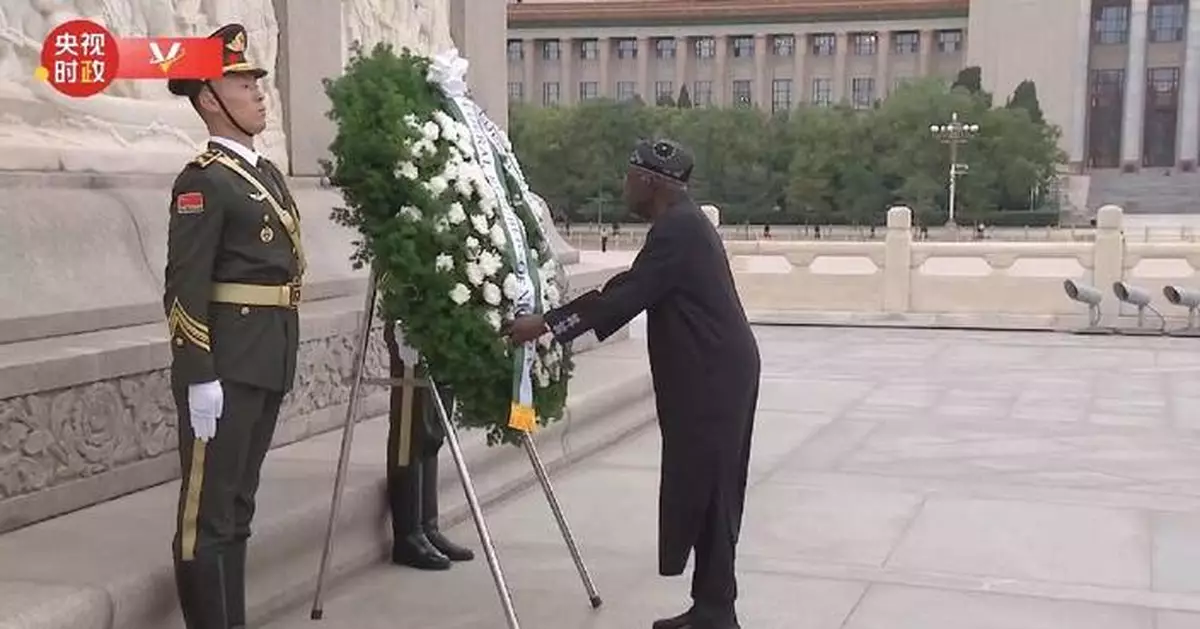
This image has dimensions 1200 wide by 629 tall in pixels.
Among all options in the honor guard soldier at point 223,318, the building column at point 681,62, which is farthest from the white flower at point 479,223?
the building column at point 681,62

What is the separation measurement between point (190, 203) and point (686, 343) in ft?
5.00

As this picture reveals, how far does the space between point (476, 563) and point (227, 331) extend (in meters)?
1.85

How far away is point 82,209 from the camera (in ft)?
17.8

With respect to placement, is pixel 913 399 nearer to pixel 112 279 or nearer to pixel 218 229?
pixel 112 279

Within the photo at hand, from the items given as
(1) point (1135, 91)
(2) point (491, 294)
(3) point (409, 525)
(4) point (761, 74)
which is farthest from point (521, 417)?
(1) point (1135, 91)

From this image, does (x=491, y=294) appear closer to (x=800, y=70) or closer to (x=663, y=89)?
(x=800, y=70)

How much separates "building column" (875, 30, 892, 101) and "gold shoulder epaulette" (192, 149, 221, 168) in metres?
77.3

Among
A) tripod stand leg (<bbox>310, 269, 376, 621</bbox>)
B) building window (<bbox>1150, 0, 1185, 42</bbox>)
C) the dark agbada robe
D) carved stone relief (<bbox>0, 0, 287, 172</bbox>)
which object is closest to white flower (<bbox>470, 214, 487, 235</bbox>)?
the dark agbada robe

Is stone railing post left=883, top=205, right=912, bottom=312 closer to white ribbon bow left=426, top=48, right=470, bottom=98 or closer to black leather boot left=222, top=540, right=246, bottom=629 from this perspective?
white ribbon bow left=426, top=48, right=470, bottom=98

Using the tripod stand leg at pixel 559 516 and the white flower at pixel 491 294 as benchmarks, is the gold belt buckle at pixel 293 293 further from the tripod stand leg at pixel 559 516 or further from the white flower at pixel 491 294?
the tripod stand leg at pixel 559 516

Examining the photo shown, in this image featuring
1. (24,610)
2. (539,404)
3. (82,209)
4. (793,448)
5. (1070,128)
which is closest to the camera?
(24,610)

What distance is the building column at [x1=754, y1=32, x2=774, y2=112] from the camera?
A: 3135 inches

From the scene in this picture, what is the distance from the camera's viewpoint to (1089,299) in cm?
1502

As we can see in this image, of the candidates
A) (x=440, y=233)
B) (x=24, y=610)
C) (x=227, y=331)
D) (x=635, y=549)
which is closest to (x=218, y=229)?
(x=227, y=331)
